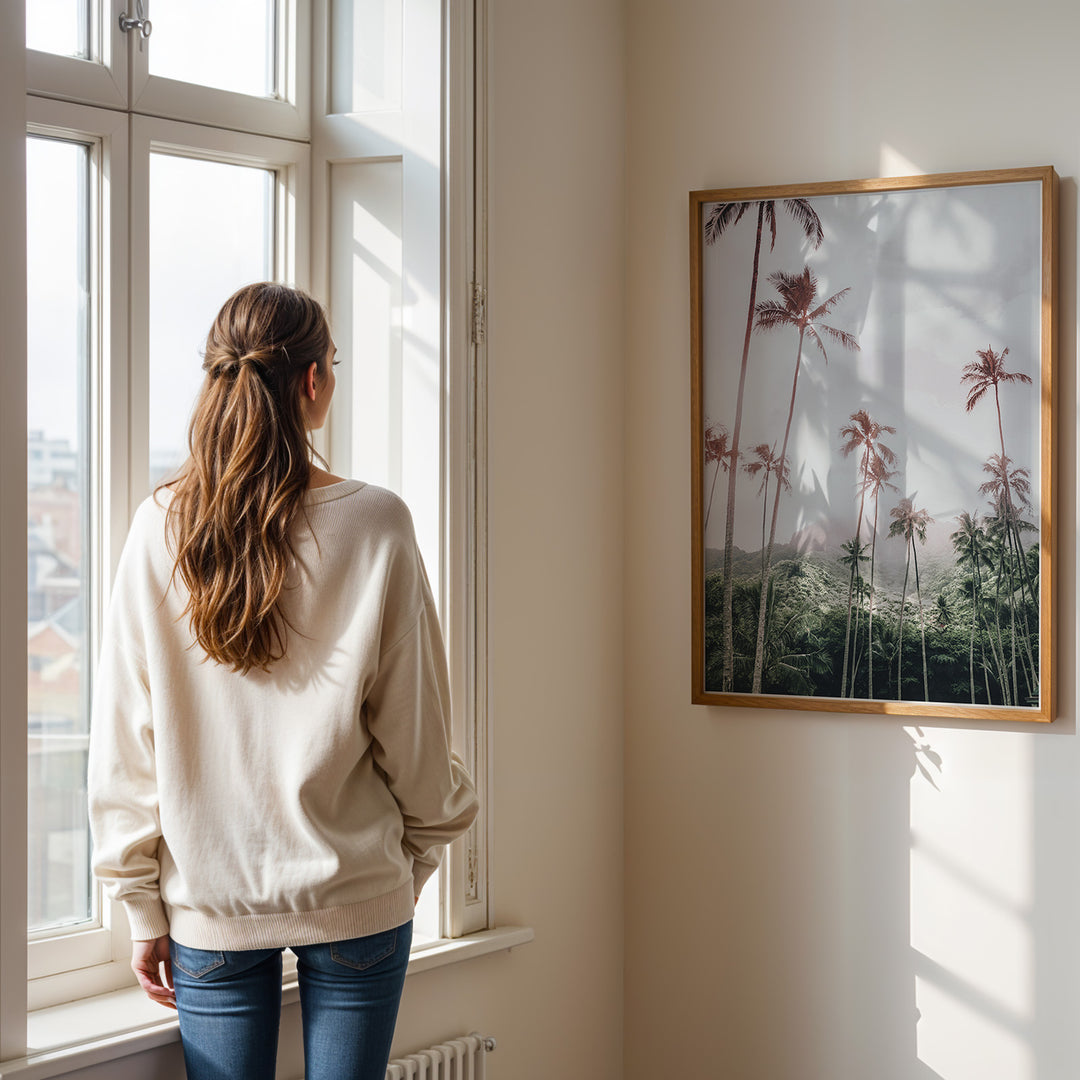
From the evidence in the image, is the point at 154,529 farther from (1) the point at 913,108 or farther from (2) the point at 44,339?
(1) the point at 913,108

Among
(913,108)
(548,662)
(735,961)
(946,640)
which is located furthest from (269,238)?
(735,961)

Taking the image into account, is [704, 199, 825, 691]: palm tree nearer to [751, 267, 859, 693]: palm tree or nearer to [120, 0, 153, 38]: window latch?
[751, 267, 859, 693]: palm tree

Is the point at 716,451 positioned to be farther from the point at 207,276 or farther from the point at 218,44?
the point at 218,44

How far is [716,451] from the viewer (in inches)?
97.8

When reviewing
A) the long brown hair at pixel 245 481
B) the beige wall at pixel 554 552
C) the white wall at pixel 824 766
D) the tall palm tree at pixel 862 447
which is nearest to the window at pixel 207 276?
the beige wall at pixel 554 552

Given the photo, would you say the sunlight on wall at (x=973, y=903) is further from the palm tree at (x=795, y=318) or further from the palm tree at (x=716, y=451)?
the palm tree at (x=716, y=451)

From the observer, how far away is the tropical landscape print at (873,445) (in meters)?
2.27

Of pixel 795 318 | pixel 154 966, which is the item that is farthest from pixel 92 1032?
pixel 795 318

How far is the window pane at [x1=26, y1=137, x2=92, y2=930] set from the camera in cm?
180

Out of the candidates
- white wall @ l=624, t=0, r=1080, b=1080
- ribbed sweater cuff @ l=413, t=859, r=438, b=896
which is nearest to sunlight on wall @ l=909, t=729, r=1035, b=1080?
→ white wall @ l=624, t=0, r=1080, b=1080

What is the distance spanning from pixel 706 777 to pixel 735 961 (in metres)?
0.38

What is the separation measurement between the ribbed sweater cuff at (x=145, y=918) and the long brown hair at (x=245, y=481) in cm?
34

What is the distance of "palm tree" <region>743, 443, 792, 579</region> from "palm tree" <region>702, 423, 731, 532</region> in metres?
0.05

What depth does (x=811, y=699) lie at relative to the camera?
2.41 metres
